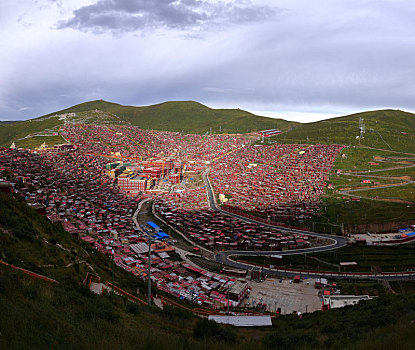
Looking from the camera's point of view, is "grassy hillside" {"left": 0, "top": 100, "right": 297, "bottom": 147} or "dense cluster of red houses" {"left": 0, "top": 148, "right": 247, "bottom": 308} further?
"grassy hillside" {"left": 0, "top": 100, "right": 297, "bottom": 147}

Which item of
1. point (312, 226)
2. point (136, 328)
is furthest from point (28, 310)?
point (312, 226)

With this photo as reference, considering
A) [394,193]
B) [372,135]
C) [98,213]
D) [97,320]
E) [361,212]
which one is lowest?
[361,212]

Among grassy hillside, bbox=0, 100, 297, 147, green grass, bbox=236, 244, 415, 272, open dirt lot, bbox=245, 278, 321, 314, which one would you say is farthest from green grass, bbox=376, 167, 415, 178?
grassy hillside, bbox=0, 100, 297, 147

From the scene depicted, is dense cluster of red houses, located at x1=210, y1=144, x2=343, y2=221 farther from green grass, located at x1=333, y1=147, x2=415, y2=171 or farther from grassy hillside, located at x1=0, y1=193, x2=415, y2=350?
grassy hillside, located at x1=0, y1=193, x2=415, y2=350

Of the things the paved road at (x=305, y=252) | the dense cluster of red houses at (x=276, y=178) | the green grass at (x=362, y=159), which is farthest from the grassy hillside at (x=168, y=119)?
the paved road at (x=305, y=252)

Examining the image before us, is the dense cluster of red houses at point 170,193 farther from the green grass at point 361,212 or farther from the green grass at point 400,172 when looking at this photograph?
the green grass at point 400,172

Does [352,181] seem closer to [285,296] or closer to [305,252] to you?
[305,252]

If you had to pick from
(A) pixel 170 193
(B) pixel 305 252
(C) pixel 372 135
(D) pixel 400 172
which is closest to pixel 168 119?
(C) pixel 372 135

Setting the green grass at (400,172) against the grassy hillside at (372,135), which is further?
the grassy hillside at (372,135)

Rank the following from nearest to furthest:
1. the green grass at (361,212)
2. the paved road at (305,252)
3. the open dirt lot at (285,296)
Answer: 1. the open dirt lot at (285,296)
2. the paved road at (305,252)
3. the green grass at (361,212)
